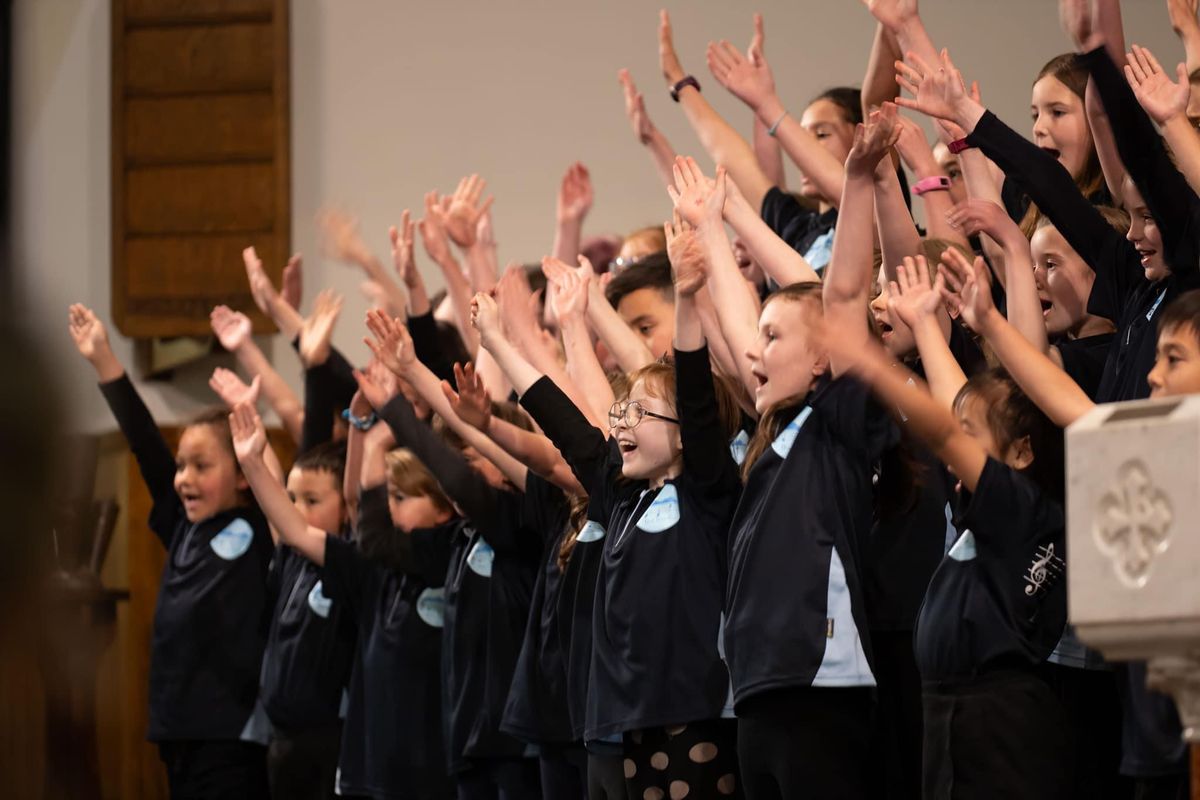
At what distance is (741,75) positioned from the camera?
3.40 m

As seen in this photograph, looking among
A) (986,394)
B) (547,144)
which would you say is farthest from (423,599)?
(547,144)

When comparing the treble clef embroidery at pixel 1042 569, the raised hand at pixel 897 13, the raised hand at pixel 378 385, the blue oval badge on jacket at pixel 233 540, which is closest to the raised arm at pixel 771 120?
the raised hand at pixel 897 13

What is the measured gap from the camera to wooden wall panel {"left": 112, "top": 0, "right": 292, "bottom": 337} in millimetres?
5922

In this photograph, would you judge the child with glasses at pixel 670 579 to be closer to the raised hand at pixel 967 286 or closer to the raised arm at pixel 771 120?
the raised hand at pixel 967 286

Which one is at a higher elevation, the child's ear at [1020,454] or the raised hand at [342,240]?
the raised hand at [342,240]

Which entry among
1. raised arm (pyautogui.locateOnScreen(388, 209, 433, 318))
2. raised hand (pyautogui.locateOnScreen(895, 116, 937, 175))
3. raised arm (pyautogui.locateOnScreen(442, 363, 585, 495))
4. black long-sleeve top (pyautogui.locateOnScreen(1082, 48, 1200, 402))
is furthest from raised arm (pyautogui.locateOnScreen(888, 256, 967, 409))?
raised arm (pyautogui.locateOnScreen(388, 209, 433, 318))

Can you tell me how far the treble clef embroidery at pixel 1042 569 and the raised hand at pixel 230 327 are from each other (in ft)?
9.23

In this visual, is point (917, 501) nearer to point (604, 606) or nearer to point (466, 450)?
point (604, 606)

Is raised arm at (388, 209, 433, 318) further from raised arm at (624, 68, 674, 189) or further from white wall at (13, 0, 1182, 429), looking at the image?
white wall at (13, 0, 1182, 429)

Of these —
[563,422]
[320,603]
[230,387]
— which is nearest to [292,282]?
[230,387]

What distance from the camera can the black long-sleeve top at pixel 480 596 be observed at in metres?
3.20

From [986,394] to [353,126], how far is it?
13.3 feet

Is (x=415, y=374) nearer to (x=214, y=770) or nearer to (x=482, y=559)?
(x=482, y=559)

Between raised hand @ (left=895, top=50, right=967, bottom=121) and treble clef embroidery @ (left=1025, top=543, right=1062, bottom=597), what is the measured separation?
74 cm
